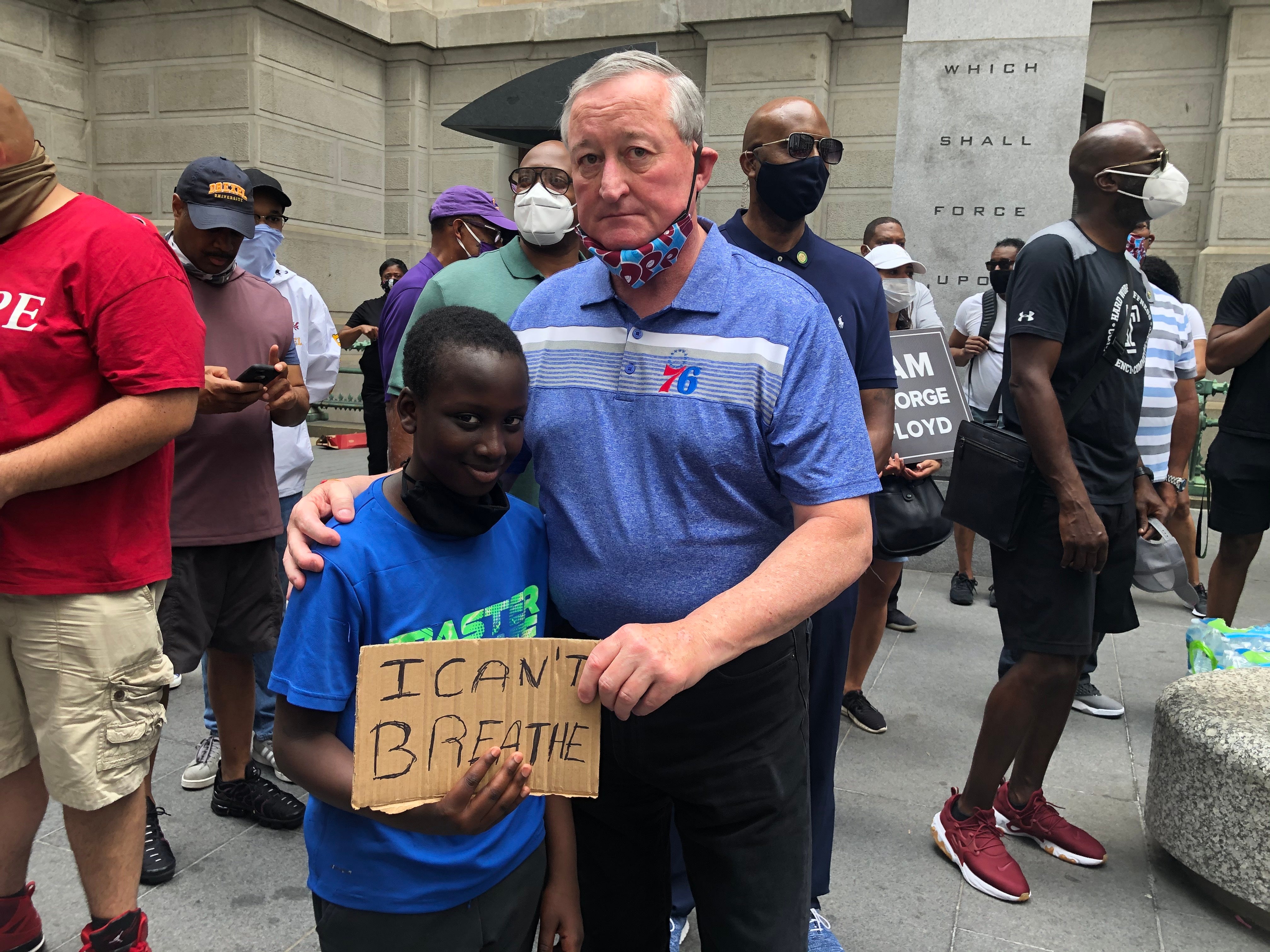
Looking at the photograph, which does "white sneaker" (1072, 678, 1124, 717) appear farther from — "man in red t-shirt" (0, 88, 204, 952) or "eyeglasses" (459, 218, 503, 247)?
"man in red t-shirt" (0, 88, 204, 952)

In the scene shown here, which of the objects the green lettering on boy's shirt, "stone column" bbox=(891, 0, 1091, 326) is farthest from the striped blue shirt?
the green lettering on boy's shirt

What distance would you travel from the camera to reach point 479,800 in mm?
1406

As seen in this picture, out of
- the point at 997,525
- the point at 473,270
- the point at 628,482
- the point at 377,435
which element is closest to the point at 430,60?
the point at 377,435

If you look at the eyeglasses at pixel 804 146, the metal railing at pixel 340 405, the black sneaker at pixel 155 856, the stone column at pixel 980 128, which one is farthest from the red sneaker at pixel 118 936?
the metal railing at pixel 340 405

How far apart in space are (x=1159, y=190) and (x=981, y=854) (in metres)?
2.11

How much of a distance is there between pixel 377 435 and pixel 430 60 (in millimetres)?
8435

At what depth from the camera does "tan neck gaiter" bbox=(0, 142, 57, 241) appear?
218 centimetres

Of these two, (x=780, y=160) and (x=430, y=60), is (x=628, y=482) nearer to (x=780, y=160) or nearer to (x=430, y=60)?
Result: (x=780, y=160)

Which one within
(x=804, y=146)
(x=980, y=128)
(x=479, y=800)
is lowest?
(x=479, y=800)

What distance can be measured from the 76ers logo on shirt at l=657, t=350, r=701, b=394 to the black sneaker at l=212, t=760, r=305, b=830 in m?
2.31

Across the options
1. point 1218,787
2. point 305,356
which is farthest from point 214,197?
point 1218,787

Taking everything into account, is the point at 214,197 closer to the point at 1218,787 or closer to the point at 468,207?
the point at 468,207

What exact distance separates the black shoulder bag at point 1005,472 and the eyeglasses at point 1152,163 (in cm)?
29

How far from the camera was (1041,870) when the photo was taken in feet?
10.4
